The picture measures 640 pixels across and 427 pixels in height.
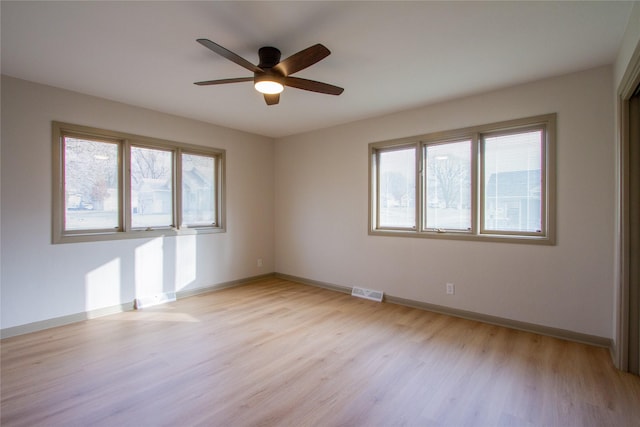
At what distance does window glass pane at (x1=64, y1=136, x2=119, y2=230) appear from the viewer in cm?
348

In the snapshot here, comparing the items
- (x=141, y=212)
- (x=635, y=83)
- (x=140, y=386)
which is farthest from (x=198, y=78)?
(x=635, y=83)

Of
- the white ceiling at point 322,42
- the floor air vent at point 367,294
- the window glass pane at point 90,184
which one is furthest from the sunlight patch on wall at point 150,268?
the floor air vent at point 367,294

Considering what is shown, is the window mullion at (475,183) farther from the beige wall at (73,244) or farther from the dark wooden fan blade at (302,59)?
the beige wall at (73,244)

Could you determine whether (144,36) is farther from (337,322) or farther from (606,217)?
(606,217)

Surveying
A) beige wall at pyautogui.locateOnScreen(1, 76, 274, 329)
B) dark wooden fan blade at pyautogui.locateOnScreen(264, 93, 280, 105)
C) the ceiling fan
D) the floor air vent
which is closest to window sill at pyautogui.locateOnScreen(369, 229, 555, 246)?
the floor air vent

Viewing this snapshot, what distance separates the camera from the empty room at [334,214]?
2.07 meters

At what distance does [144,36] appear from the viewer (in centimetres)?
232

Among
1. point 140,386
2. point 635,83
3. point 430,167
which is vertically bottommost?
point 140,386

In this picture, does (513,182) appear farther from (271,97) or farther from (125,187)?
(125,187)

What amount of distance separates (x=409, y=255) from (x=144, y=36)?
361 cm

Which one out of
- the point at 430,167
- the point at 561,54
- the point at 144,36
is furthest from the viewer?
the point at 430,167

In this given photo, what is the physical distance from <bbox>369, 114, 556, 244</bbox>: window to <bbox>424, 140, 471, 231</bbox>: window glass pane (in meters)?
0.01

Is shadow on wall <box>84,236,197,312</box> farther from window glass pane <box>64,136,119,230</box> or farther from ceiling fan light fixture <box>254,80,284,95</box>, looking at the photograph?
ceiling fan light fixture <box>254,80,284,95</box>

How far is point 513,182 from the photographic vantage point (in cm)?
337
